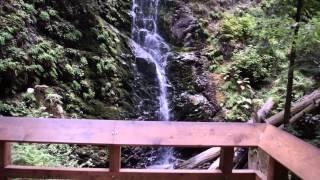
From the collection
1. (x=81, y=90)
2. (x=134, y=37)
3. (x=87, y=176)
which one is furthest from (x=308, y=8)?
(x=134, y=37)

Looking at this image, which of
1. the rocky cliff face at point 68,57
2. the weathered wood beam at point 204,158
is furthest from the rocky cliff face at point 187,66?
the weathered wood beam at point 204,158

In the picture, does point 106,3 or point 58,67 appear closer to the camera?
point 58,67

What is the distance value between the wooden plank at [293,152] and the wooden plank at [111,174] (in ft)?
1.59

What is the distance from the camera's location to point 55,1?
440 inches

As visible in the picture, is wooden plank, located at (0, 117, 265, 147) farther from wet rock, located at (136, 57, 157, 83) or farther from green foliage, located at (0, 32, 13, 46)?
wet rock, located at (136, 57, 157, 83)

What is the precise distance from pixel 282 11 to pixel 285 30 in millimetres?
371

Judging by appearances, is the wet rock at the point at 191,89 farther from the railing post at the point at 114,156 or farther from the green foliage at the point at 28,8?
the railing post at the point at 114,156

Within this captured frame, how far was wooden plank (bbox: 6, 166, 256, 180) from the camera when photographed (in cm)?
315

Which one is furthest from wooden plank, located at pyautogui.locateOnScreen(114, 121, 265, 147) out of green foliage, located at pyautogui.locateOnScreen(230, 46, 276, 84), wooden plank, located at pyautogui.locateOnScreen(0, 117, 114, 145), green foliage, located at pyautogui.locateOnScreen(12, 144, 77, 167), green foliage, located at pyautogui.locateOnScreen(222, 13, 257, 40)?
green foliage, located at pyautogui.locateOnScreen(222, 13, 257, 40)

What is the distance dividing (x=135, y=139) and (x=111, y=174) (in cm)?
39

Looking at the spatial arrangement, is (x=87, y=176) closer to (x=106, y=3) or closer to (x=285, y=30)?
(x=285, y=30)

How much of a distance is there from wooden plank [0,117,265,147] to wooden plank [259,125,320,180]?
161 mm

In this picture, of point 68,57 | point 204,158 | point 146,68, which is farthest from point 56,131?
point 146,68

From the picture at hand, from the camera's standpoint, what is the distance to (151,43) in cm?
1363
